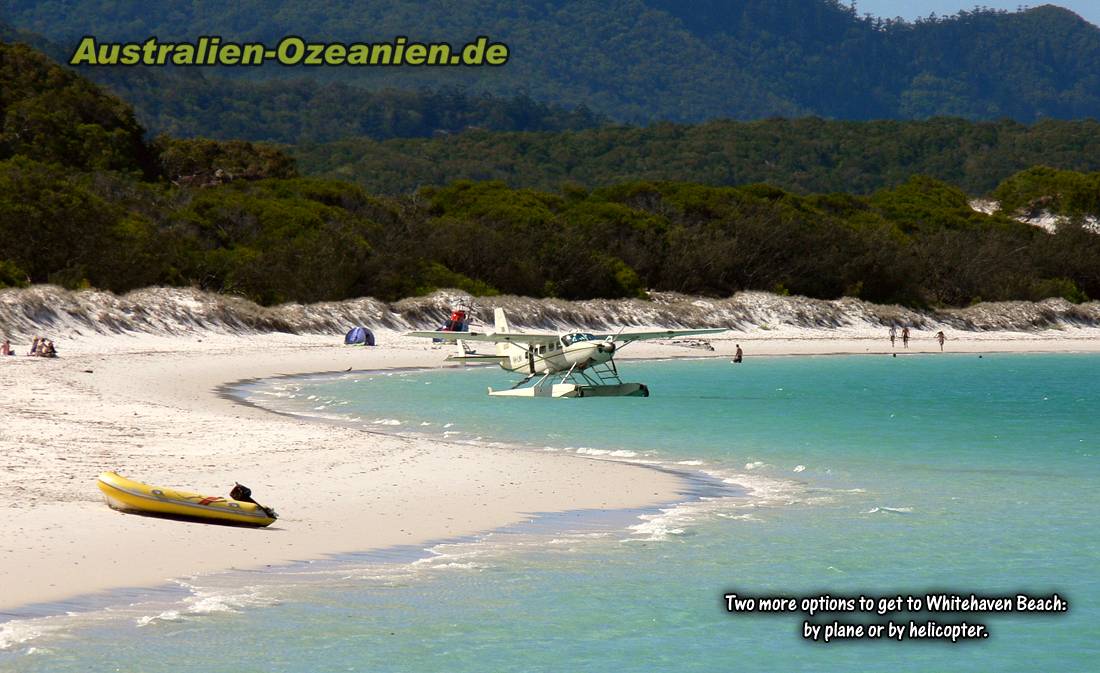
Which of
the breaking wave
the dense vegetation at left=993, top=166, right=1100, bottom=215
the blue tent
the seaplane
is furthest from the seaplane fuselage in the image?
the dense vegetation at left=993, top=166, right=1100, bottom=215

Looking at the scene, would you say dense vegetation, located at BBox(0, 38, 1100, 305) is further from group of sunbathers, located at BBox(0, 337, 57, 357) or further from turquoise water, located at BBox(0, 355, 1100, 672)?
turquoise water, located at BBox(0, 355, 1100, 672)

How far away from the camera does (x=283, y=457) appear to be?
18.7 metres

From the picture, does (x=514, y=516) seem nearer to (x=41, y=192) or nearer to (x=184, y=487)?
(x=184, y=487)

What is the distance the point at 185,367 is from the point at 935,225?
6777cm

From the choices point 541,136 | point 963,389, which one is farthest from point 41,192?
point 541,136

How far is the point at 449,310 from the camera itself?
186 ft

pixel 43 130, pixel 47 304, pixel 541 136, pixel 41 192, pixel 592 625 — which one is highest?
pixel 541 136

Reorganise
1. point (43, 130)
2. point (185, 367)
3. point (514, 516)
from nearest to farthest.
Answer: point (514, 516) → point (185, 367) → point (43, 130)

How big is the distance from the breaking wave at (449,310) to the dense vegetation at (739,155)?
6934cm

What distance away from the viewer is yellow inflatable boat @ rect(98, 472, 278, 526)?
1320 centimetres
